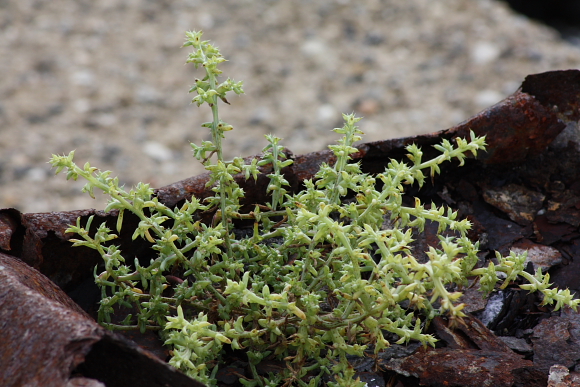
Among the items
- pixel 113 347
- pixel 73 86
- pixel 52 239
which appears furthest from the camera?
pixel 73 86

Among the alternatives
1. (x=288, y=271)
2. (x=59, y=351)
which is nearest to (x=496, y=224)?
(x=288, y=271)

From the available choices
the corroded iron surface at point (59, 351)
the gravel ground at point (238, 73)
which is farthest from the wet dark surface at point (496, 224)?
the gravel ground at point (238, 73)

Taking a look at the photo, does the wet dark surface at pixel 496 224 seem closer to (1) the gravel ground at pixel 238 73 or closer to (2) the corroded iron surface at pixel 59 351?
(2) the corroded iron surface at pixel 59 351

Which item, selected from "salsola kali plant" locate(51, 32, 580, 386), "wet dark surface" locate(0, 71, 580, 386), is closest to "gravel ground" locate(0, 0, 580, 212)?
"wet dark surface" locate(0, 71, 580, 386)

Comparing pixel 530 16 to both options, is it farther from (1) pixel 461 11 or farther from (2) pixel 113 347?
(2) pixel 113 347

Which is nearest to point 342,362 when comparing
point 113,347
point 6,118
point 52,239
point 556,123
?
point 113,347

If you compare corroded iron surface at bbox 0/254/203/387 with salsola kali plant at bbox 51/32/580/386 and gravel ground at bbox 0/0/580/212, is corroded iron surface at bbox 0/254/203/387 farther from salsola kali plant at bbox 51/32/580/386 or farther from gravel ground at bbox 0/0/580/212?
gravel ground at bbox 0/0/580/212

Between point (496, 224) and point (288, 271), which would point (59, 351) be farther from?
point (496, 224)
